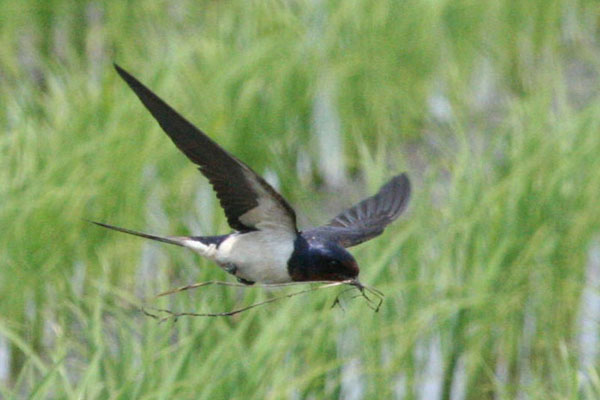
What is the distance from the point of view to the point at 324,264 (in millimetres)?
1785

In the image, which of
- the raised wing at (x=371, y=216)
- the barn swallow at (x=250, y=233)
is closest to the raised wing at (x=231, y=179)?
the barn swallow at (x=250, y=233)

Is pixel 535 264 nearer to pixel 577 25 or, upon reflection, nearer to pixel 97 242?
pixel 97 242

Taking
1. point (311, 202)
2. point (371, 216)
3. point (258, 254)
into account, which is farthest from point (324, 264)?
point (311, 202)

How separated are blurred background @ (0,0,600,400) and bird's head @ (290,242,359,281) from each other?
→ 0.76m

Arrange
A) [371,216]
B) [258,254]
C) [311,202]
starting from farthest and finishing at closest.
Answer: [311,202]
[371,216]
[258,254]

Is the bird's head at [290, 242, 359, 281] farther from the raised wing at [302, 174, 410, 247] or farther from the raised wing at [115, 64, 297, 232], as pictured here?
the raised wing at [302, 174, 410, 247]

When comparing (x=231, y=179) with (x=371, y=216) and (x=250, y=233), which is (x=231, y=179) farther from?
(x=371, y=216)

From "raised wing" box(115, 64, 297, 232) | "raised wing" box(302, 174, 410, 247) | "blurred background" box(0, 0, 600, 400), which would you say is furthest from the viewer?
"blurred background" box(0, 0, 600, 400)

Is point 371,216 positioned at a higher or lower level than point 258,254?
higher

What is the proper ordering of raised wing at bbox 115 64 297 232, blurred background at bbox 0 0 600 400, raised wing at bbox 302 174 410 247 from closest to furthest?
raised wing at bbox 115 64 297 232 < raised wing at bbox 302 174 410 247 < blurred background at bbox 0 0 600 400

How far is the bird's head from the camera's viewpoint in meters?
1.75

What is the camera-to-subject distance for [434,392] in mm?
3059

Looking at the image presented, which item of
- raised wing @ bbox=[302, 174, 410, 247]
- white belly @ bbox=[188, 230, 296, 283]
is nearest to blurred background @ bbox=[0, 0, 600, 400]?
raised wing @ bbox=[302, 174, 410, 247]

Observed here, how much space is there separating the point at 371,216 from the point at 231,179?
57 cm
